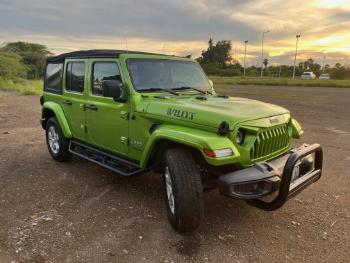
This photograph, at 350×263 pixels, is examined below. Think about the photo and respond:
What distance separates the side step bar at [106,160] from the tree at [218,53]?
83.4 metres

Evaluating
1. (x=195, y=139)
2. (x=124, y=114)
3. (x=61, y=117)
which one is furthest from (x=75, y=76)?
(x=195, y=139)

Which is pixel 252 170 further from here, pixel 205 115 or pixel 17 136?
pixel 17 136

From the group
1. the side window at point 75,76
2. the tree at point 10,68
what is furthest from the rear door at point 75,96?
the tree at point 10,68

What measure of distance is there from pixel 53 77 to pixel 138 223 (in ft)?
11.8

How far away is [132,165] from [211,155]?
157cm

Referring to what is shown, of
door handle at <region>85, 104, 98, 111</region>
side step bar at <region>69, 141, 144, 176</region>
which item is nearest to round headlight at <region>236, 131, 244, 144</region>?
side step bar at <region>69, 141, 144, 176</region>

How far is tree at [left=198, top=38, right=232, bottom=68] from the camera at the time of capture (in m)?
87.4

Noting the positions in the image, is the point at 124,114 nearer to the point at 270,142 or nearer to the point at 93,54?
the point at 93,54

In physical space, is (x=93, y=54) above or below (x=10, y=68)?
below

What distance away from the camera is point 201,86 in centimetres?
523

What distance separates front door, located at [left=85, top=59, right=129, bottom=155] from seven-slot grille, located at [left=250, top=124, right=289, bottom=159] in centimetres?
167

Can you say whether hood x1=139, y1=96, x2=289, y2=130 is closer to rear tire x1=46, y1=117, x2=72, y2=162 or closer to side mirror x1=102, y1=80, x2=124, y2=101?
side mirror x1=102, y1=80, x2=124, y2=101

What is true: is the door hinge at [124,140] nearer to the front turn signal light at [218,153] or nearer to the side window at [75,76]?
the side window at [75,76]

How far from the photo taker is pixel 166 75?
4941 mm
